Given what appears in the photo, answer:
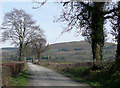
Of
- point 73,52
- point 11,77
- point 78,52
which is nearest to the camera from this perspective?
point 11,77

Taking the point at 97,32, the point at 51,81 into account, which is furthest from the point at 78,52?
the point at 51,81

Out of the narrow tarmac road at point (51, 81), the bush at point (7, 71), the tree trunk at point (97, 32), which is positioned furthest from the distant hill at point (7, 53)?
the tree trunk at point (97, 32)

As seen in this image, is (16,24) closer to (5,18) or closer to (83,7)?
(5,18)

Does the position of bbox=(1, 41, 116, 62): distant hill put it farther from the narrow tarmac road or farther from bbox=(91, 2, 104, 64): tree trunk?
the narrow tarmac road

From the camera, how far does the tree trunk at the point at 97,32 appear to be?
1891 centimetres

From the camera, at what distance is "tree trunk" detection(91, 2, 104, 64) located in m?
18.9

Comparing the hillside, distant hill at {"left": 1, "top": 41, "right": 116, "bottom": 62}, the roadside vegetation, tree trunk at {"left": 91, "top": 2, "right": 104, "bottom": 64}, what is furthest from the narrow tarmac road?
distant hill at {"left": 1, "top": 41, "right": 116, "bottom": 62}

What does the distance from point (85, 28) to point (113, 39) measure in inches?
133

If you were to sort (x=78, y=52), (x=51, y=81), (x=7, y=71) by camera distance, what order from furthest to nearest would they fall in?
(x=78, y=52) → (x=51, y=81) → (x=7, y=71)

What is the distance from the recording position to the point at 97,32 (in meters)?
20.3

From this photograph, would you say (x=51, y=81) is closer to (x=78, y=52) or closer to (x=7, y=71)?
(x=7, y=71)

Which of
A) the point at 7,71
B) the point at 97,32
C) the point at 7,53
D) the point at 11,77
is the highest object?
the point at 97,32

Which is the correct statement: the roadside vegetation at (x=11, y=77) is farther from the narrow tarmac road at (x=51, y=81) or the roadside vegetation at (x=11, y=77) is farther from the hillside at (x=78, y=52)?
the hillside at (x=78, y=52)

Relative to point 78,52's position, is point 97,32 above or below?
above
